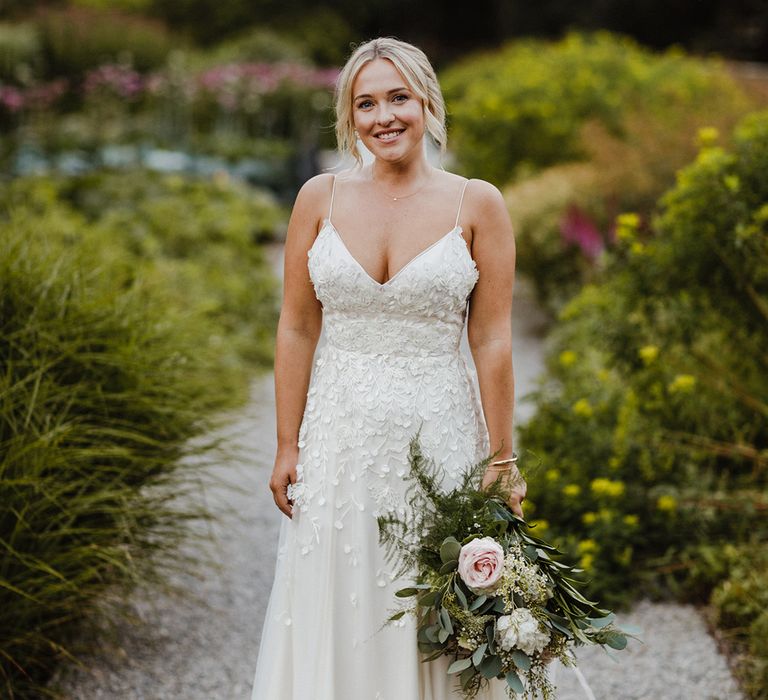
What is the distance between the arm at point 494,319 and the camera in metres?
2.55

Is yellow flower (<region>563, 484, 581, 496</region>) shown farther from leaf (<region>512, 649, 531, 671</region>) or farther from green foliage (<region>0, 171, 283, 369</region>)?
green foliage (<region>0, 171, 283, 369</region>)

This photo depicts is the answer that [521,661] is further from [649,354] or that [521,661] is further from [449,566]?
[649,354]

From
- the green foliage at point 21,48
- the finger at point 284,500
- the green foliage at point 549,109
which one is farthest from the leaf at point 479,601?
the green foliage at point 21,48

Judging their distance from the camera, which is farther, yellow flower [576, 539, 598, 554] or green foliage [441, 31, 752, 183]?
green foliage [441, 31, 752, 183]

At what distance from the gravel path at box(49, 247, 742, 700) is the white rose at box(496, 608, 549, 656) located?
4.37 ft

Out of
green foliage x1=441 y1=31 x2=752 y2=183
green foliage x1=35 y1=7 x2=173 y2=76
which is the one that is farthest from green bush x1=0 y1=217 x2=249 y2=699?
green foliage x1=35 y1=7 x2=173 y2=76

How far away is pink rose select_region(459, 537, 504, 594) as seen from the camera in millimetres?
2205

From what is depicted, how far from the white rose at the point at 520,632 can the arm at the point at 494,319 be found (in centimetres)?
41

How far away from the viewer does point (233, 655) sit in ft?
12.5

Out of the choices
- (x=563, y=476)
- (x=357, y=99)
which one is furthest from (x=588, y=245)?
(x=357, y=99)

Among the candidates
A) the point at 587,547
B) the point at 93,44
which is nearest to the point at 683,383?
the point at 587,547

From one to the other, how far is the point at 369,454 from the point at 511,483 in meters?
0.40

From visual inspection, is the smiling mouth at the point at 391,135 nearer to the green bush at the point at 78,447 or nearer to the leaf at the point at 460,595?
the leaf at the point at 460,595

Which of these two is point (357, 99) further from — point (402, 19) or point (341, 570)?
point (402, 19)
